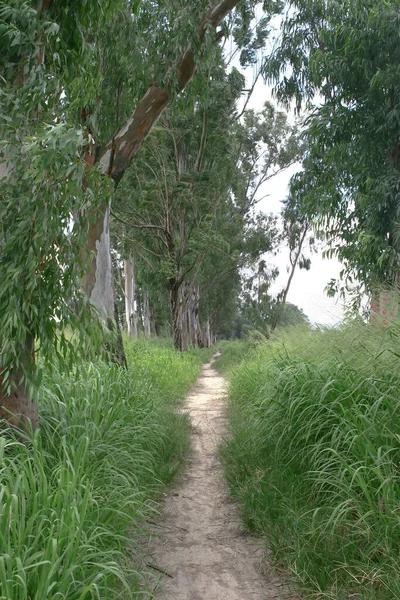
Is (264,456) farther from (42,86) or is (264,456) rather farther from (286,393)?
(42,86)

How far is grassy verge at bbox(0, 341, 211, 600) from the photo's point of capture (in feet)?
7.29

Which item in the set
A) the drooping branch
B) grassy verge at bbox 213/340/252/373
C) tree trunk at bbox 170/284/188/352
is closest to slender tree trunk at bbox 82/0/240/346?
the drooping branch

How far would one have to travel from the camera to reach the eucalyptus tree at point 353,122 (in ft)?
28.1

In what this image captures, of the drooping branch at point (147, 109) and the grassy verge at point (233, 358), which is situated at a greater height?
the drooping branch at point (147, 109)

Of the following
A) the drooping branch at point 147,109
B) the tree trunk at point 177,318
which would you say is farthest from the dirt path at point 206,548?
the tree trunk at point 177,318

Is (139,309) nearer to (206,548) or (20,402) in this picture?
(20,402)

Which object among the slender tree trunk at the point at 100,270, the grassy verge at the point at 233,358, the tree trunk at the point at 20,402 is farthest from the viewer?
the grassy verge at the point at 233,358

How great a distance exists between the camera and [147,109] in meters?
7.65

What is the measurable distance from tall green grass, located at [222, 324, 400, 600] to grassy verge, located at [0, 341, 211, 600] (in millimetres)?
867

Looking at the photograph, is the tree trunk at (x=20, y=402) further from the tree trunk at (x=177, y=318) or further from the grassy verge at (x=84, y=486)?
the tree trunk at (x=177, y=318)

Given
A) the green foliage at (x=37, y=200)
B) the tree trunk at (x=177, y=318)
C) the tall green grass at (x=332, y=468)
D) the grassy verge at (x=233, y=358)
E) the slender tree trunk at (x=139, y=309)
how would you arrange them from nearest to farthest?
1. the tall green grass at (x=332, y=468)
2. the green foliage at (x=37, y=200)
3. the grassy verge at (x=233, y=358)
4. the tree trunk at (x=177, y=318)
5. the slender tree trunk at (x=139, y=309)

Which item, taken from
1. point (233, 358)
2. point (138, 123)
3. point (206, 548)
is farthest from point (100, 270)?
point (233, 358)

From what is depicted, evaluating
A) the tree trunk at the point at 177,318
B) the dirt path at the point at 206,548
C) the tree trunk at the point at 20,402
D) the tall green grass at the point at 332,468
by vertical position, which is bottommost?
the dirt path at the point at 206,548

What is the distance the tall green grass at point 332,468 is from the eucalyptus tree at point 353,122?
13.2 feet
